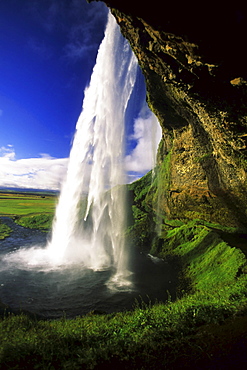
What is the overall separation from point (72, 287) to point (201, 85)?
52.2 ft

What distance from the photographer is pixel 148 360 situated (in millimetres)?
4473

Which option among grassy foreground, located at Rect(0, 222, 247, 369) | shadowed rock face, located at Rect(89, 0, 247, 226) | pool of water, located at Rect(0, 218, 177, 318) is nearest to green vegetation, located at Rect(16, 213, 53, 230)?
pool of water, located at Rect(0, 218, 177, 318)

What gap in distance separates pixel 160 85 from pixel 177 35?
940 centimetres

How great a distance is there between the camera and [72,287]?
1384 centimetres

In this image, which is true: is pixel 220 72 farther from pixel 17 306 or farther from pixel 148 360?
pixel 17 306

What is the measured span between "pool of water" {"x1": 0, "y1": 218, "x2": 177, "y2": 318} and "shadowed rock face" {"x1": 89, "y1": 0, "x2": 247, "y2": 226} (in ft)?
31.6

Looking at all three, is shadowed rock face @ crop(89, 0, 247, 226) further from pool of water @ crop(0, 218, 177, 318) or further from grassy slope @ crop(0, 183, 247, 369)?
pool of water @ crop(0, 218, 177, 318)

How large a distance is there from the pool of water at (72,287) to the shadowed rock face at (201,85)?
31.6 ft

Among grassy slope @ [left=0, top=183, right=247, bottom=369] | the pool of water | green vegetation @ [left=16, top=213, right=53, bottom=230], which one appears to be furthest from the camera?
green vegetation @ [left=16, top=213, right=53, bottom=230]

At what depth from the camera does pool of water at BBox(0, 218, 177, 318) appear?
11448mm

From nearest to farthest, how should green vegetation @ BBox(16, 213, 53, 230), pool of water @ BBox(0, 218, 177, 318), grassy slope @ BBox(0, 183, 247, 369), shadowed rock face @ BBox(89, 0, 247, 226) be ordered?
1. grassy slope @ BBox(0, 183, 247, 369)
2. shadowed rock face @ BBox(89, 0, 247, 226)
3. pool of water @ BBox(0, 218, 177, 318)
4. green vegetation @ BBox(16, 213, 53, 230)

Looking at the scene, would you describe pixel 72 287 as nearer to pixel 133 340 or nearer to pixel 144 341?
pixel 133 340

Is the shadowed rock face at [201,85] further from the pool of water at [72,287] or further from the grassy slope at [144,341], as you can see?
the pool of water at [72,287]

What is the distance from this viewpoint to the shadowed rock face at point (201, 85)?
18.8 feet
